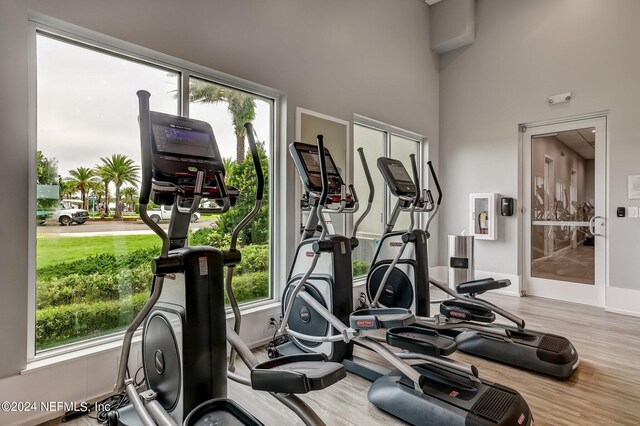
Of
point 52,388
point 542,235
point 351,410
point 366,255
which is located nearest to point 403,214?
point 366,255

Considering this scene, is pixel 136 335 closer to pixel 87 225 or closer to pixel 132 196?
pixel 87 225

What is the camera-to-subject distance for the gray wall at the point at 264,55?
2193 millimetres

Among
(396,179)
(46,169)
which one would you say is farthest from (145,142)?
(396,179)

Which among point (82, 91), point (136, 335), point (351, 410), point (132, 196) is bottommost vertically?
point (351, 410)

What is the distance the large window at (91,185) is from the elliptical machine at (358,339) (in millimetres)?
1009

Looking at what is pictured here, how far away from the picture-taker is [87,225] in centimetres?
A: 266

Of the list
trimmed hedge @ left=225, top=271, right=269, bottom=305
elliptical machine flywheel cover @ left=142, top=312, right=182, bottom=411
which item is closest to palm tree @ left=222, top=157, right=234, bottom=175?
trimmed hedge @ left=225, top=271, right=269, bottom=305

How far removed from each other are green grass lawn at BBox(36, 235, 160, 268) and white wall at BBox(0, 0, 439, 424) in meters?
0.20

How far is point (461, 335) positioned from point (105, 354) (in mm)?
3085

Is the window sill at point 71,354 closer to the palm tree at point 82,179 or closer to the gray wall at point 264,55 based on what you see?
the gray wall at point 264,55

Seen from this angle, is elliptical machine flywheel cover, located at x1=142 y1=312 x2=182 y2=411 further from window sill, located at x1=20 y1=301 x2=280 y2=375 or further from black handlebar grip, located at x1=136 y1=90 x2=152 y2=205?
black handlebar grip, located at x1=136 y1=90 x2=152 y2=205

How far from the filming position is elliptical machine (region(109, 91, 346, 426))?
167 cm

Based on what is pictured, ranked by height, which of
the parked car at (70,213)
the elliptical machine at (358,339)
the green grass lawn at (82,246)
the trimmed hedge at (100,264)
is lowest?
the elliptical machine at (358,339)

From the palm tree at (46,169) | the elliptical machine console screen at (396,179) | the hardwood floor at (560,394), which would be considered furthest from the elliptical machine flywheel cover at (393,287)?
the palm tree at (46,169)
